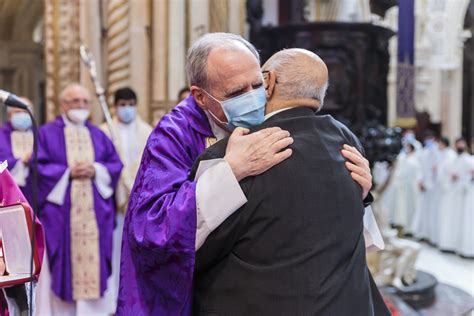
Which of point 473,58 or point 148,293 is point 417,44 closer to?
point 473,58

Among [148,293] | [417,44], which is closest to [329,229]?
[148,293]

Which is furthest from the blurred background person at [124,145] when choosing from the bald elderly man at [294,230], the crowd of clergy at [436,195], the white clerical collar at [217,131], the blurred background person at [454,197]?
the blurred background person at [454,197]

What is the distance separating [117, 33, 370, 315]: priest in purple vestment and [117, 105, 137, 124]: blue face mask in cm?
339

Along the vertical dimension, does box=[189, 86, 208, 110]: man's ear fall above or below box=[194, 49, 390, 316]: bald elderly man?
above

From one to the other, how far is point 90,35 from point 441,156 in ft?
21.3

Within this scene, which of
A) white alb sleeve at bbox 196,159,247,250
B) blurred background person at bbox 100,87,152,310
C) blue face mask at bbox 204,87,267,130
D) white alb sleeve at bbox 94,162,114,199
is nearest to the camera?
white alb sleeve at bbox 196,159,247,250

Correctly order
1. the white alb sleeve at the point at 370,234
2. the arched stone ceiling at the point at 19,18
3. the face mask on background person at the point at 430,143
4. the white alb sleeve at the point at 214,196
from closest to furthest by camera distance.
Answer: the white alb sleeve at the point at 214,196
the white alb sleeve at the point at 370,234
the arched stone ceiling at the point at 19,18
the face mask on background person at the point at 430,143

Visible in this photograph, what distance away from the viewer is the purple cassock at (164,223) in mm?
1915

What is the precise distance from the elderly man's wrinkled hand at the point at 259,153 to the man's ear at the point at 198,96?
0.83 feet

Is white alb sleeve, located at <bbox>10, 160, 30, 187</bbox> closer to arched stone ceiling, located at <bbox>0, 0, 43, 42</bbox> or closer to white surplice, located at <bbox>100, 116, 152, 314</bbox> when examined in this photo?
white surplice, located at <bbox>100, 116, 152, 314</bbox>

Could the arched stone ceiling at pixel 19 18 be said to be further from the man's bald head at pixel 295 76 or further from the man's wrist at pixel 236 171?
the man's wrist at pixel 236 171

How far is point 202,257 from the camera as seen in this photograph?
6.47ft

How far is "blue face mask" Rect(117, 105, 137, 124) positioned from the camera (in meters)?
5.54

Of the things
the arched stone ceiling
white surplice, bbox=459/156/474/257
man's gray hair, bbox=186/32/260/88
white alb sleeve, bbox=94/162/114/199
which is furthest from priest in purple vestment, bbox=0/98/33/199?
white surplice, bbox=459/156/474/257
